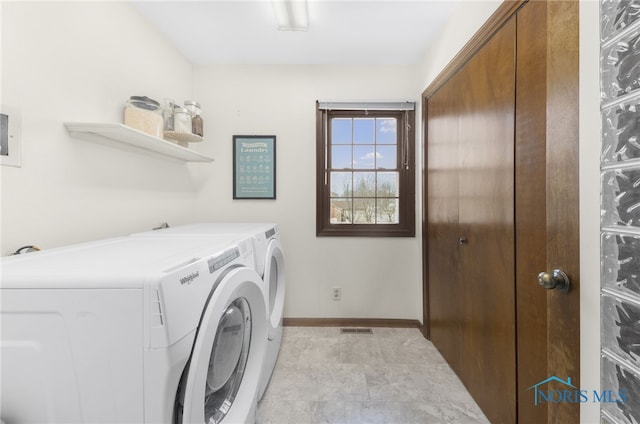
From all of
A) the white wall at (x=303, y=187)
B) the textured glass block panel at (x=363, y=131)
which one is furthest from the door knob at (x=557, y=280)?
the textured glass block panel at (x=363, y=131)

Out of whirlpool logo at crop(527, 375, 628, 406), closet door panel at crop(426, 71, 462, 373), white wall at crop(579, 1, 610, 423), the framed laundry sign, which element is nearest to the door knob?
white wall at crop(579, 1, 610, 423)

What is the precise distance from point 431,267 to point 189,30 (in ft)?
8.49

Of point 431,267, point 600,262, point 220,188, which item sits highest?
point 220,188

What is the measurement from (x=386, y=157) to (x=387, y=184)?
0.83ft

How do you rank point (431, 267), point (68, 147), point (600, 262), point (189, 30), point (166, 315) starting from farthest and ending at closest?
point (431, 267) < point (189, 30) < point (68, 147) < point (600, 262) < point (166, 315)

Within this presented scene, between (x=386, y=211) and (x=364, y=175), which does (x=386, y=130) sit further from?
(x=386, y=211)

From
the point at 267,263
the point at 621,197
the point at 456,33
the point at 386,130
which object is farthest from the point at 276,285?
the point at 456,33

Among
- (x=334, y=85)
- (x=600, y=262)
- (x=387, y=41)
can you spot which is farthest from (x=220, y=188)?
(x=600, y=262)

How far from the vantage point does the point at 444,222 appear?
1.87 metres

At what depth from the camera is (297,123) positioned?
2.39m

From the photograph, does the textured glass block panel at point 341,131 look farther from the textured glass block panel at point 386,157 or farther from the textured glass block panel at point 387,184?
the textured glass block panel at point 387,184

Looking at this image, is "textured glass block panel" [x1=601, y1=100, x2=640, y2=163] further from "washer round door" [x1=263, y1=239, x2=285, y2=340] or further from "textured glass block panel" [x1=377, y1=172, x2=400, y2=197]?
"textured glass block panel" [x1=377, y1=172, x2=400, y2=197]

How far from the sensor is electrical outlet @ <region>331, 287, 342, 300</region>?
7.91ft

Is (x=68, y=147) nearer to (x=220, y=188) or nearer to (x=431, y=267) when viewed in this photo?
(x=220, y=188)
